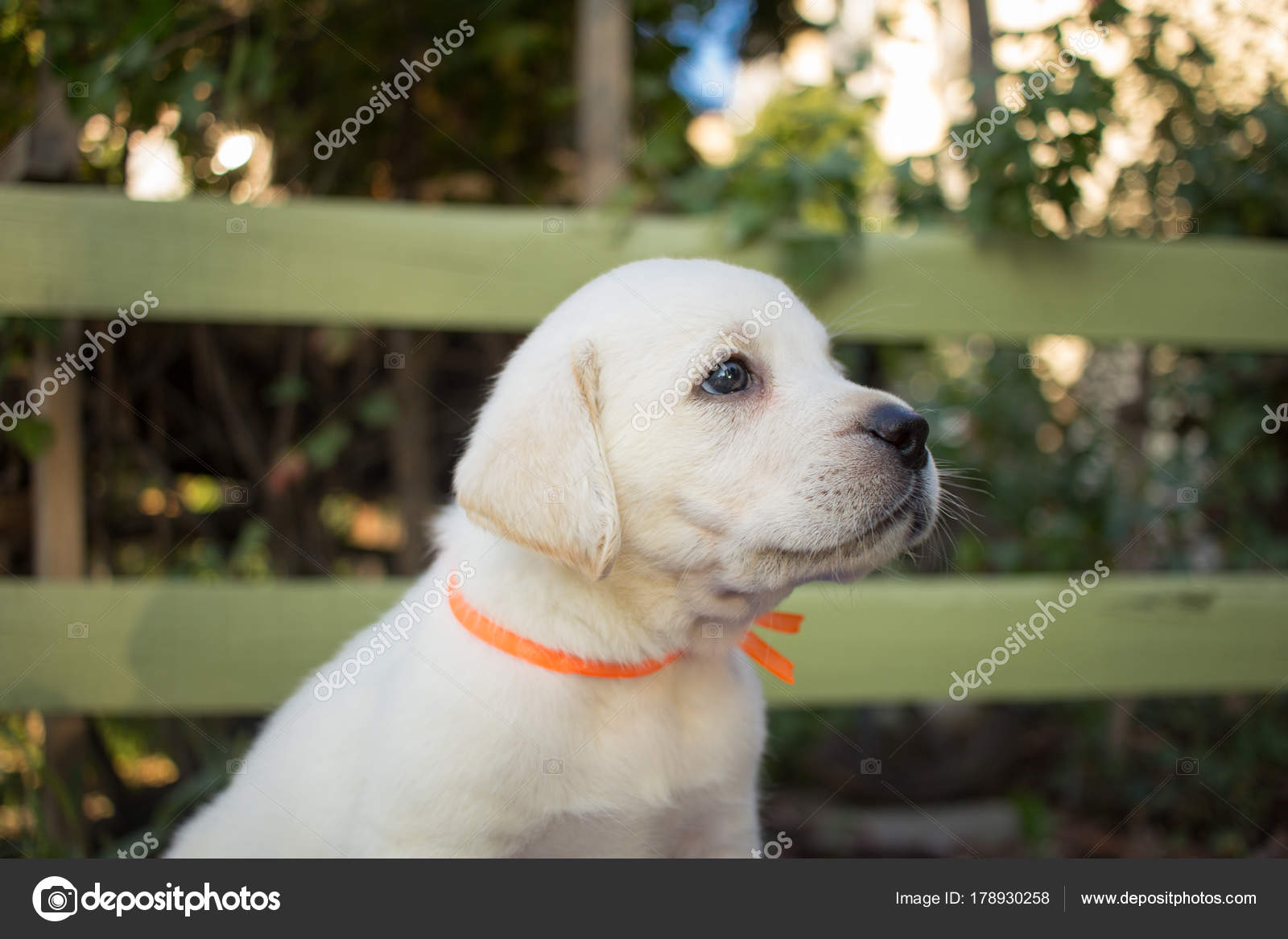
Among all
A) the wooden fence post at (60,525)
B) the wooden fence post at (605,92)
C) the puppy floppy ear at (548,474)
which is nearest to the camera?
the puppy floppy ear at (548,474)

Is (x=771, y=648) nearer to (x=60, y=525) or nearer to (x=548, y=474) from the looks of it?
(x=548, y=474)

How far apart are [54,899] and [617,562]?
1.16m

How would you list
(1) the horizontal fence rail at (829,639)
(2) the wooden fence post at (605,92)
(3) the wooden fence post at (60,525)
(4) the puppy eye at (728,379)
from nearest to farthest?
(4) the puppy eye at (728,379) → (1) the horizontal fence rail at (829,639) → (3) the wooden fence post at (60,525) → (2) the wooden fence post at (605,92)

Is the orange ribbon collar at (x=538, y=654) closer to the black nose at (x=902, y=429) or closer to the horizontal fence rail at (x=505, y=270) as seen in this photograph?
the black nose at (x=902, y=429)

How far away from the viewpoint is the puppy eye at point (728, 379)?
1737 mm

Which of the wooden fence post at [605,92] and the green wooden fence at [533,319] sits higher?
the wooden fence post at [605,92]

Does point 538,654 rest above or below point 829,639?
below

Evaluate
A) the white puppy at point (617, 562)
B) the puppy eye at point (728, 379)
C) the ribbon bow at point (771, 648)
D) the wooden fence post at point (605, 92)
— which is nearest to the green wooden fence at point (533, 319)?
the wooden fence post at point (605, 92)

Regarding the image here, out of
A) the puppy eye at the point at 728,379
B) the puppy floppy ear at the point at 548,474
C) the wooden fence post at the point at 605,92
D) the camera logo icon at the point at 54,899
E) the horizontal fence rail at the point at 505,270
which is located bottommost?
the camera logo icon at the point at 54,899

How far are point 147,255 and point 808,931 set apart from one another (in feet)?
7.30

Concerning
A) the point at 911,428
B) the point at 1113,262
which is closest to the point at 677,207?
the point at 1113,262

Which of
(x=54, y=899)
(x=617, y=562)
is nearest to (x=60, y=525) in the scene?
A: (x=54, y=899)

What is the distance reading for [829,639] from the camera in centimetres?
278

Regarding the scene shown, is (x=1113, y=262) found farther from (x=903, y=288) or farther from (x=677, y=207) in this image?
(x=677, y=207)
